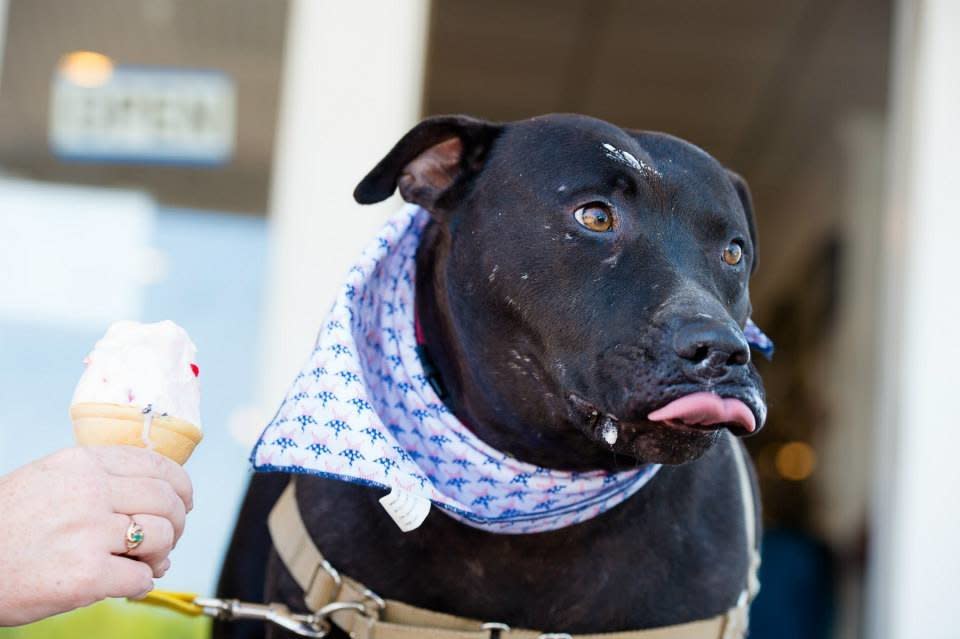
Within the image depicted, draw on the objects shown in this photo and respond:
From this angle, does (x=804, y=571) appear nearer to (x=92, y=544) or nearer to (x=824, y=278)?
(x=824, y=278)

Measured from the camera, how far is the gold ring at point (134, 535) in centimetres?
111

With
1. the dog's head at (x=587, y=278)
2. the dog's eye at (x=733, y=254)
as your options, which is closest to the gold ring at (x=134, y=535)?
the dog's head at (x=587, y=278)

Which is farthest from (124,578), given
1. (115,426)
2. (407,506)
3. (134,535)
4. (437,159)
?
(437,159)

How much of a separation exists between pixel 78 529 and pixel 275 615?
0.62 m

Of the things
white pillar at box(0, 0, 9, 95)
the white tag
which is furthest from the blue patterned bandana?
white pillar at box(0, 0, 9, 95)

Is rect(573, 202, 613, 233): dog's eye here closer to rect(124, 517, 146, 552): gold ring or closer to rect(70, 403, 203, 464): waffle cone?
rect(70, 403, 203, 464): waffle cone

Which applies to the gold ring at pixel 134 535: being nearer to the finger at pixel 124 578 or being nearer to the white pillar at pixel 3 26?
the finger at pixel 124 578

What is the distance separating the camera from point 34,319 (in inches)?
140

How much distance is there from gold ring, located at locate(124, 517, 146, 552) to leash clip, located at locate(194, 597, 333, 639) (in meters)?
0.56

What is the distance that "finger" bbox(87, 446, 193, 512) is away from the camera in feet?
3.72

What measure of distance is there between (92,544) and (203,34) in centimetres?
286

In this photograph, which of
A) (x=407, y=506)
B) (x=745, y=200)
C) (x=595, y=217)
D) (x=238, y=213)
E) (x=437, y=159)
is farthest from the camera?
(x=238, y=213)

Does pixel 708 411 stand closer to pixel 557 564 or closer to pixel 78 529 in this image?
pixel 557 564

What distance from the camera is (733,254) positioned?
1779mm
